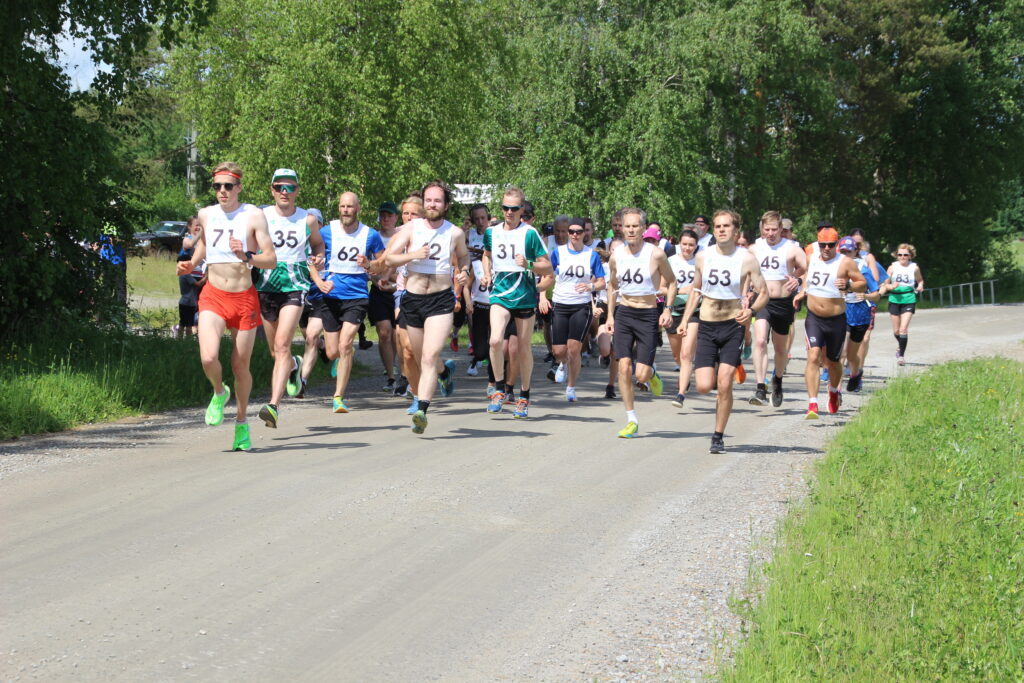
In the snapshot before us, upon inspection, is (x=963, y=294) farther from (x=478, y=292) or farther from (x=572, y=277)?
(x=572, y=277)

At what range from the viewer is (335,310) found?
13211mm

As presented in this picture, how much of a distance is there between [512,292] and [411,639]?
771 centimetres

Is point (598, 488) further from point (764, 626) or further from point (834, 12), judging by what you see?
point (834, 12)

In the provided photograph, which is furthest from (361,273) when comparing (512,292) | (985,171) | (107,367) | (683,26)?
(985,171)

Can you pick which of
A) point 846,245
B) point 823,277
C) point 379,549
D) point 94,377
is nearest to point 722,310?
point 823,277

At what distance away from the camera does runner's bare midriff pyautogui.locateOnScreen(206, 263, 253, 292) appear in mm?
10289

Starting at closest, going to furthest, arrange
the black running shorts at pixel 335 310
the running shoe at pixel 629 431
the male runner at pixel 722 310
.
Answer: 1. the male runner at pixel 722 310
2. the running shoe at pixel 629 431
3. the black running shorts at pixel 335 310

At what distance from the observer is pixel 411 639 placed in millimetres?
5570

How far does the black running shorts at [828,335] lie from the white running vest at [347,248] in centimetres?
476

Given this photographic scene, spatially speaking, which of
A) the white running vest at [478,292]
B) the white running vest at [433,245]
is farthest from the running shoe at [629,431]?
the white running vest at [478,292]

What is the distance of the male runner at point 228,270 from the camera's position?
403 inches

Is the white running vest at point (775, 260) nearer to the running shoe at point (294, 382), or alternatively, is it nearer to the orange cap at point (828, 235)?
the orange cap at point (828, 235)

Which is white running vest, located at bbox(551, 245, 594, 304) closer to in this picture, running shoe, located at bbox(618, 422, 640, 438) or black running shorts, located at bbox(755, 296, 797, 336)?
black running shorts, located at bbox(755, 296, 797, 336)

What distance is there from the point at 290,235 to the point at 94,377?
9.01ft
